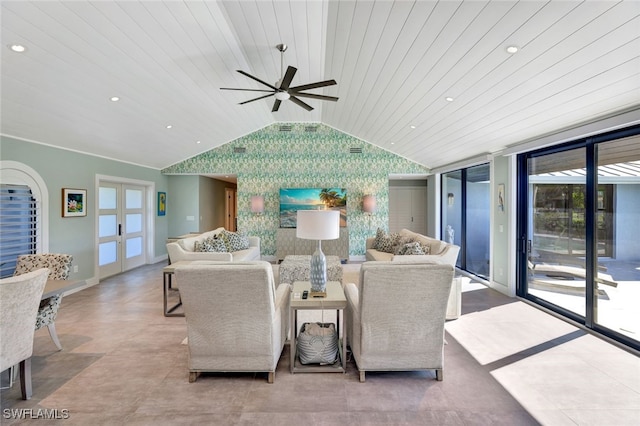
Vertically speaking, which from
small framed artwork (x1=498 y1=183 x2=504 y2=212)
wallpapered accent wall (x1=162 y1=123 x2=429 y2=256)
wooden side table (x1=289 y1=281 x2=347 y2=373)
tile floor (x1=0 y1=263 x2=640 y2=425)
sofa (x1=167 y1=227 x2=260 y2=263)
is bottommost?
tile floor (x1=0 y1=263 x2=640 y2=425)

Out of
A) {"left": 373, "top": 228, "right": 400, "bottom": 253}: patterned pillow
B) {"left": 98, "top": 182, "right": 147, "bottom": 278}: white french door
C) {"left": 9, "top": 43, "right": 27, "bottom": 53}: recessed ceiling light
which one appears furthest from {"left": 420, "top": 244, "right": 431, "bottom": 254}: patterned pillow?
{"left": 98, "top": 182, "right": 147, "bottom": 278}: white french door

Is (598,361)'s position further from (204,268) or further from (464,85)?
(204,268)

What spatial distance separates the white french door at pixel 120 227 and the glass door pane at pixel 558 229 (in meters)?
7.41

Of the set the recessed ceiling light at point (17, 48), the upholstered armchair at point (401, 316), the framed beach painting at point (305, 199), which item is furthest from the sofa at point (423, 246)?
the recessed ceiling light at point (17, 48)

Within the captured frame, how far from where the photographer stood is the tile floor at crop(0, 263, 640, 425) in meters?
2.16

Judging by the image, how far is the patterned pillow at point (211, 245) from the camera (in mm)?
5195

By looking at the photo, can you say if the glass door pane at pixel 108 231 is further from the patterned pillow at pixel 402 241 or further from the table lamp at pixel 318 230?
the patterned pillow at pixel 402 241

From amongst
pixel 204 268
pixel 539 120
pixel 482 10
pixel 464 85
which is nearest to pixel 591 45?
pixel 482 10

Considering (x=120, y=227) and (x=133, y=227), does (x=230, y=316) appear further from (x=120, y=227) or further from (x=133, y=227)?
(x=133, y=227)

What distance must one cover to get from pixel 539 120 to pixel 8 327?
17.2 ft

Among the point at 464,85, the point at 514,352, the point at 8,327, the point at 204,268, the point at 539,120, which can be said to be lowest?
the point at 514,352

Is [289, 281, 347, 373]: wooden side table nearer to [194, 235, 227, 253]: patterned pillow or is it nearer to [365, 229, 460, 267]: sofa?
[365, 229, 460, 267]: sofa

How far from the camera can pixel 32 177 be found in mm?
4617

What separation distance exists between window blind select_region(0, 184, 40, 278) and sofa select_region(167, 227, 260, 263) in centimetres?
184
